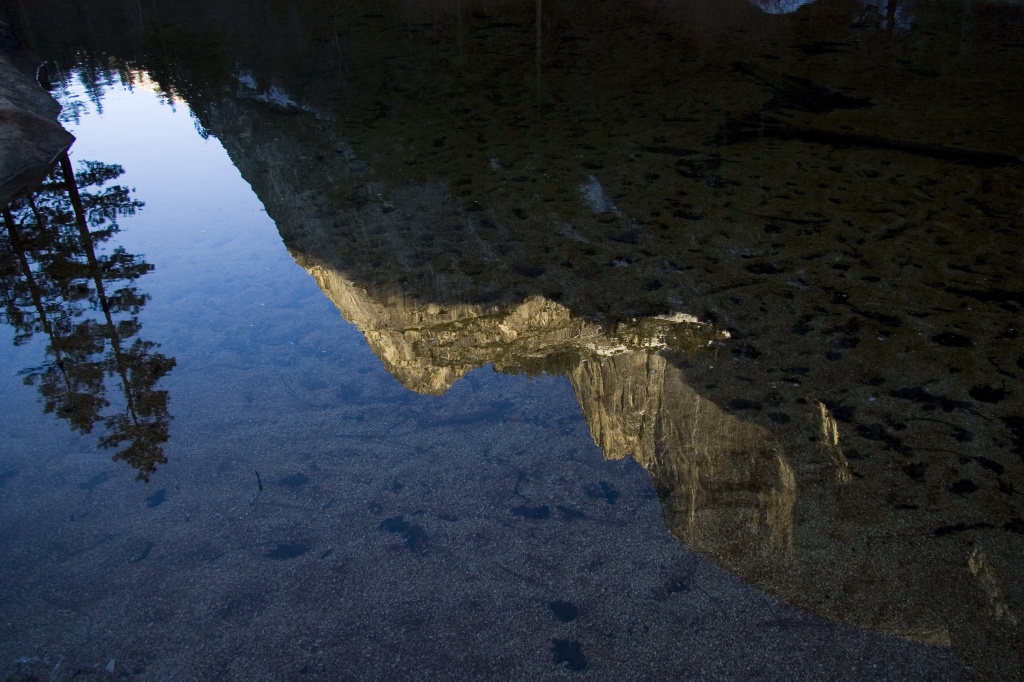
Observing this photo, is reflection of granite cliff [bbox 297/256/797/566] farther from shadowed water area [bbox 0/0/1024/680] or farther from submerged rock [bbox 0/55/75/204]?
submerged rock [bbox 0/55/75/204]

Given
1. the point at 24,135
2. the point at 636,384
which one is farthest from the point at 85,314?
the point at 24,135

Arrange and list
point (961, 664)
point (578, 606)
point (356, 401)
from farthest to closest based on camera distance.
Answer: point (356, 401)
point (578, 606)
point (961, 664)

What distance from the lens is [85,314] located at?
324cm

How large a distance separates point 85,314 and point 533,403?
195 cm

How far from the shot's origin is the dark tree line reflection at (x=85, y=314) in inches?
102

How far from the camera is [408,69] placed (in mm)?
6664

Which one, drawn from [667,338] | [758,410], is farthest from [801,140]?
[758,410]

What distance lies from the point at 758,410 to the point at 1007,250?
1.68 metres

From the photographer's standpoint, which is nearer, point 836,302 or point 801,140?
point 836,302

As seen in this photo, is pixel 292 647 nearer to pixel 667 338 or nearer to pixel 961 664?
pixel 961 664

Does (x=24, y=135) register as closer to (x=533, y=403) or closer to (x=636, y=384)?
(x=533, y=403)

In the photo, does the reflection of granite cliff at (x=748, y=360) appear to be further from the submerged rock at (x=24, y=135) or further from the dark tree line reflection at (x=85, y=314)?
the submerged rock at (x=24, y=135)

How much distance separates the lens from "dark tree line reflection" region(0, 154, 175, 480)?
8.48 ft

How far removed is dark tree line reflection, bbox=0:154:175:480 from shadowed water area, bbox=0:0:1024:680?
0.02 metres
